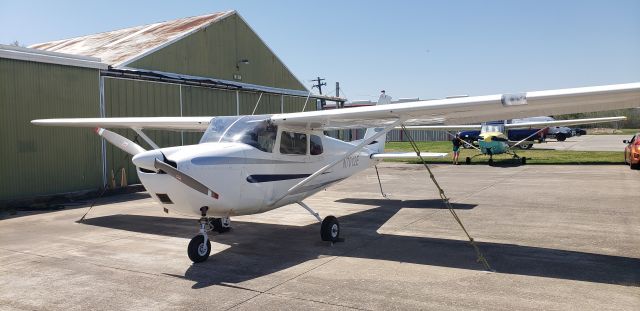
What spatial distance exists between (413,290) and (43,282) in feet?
14.7

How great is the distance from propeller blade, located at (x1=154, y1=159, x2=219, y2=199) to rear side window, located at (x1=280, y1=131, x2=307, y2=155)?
1821mm

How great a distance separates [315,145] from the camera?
869 centimetres

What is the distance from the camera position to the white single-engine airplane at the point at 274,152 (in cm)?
607

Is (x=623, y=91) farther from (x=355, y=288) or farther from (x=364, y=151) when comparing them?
(x=364, y=151)

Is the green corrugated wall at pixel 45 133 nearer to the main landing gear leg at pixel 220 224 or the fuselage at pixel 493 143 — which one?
the main landing gear leg at pixel 220 224

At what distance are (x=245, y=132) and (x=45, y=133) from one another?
339 inches

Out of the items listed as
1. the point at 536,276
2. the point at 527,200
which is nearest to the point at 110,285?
the point at 536,276

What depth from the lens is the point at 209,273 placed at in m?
6.06

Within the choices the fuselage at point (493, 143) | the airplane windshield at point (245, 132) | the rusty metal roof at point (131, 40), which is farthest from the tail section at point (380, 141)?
the fuselage at point (493, 143)

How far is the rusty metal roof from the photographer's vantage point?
18.7 meters

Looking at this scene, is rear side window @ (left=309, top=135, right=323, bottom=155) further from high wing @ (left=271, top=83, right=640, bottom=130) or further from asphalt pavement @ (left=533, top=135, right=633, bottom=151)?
asphalt pavement @ (left=533, top=135, right=633, bottom=151)

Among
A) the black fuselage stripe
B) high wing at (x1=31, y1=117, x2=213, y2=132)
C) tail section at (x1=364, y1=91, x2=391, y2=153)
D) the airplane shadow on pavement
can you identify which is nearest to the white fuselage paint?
the black fuselage stripe

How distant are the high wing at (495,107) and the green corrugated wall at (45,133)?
342 inches

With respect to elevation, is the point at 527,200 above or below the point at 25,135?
below
